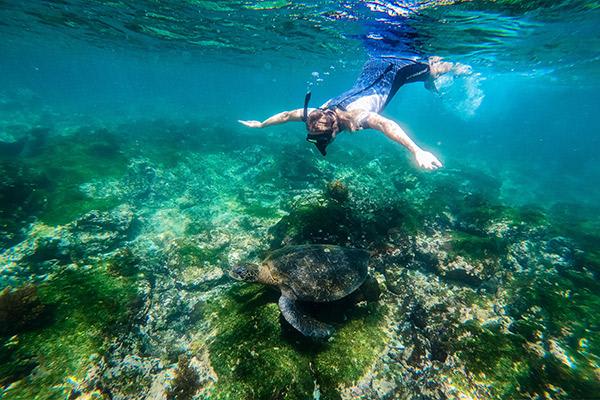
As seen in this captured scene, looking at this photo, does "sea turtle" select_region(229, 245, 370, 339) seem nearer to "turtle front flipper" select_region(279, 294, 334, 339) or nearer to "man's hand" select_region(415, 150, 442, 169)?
"turtle front flipper" select_region(279, 294, 334, 339)

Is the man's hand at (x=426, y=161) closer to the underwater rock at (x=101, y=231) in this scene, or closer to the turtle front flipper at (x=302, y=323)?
the turtle front flipper at (x=302, y=323)

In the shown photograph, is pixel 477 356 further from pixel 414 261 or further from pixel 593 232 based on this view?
pixel 593 232

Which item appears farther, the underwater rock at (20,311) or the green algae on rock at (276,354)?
the underwater rock at (20,311)

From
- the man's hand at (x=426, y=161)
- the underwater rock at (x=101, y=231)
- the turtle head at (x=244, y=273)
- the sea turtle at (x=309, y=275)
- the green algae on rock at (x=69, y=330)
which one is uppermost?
the man's hand at (x=426, y=161)

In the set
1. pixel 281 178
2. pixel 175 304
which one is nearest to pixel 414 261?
pixel 175 304

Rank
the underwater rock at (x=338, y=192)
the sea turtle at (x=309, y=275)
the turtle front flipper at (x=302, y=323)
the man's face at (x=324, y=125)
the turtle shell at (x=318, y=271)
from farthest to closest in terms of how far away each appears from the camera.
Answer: the underwater rock at (x=338, y=192) < the man's face at (x=324, y=125) < the turtle shell at (x=318, y=271) < the sea turtle at (x=309, y=275) < the turtle front flipper at (x=302, y=323)

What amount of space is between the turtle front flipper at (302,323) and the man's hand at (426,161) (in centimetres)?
305

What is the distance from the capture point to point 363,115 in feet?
18.8

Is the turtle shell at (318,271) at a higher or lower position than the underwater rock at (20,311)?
higher

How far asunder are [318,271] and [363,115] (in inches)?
137

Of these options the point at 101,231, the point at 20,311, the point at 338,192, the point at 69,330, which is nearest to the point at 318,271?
the point at 338,192

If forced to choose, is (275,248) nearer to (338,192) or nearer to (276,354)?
(338,192)

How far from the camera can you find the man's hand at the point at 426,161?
4.09 metres

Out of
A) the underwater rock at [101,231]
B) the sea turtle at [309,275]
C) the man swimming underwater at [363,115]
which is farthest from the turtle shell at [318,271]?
the underwater rock at [101,231]
